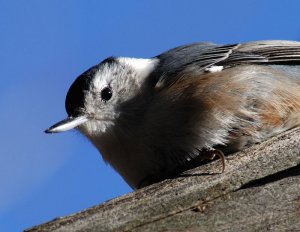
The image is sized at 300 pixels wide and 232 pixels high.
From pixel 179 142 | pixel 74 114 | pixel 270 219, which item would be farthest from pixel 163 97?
pixel 270 219

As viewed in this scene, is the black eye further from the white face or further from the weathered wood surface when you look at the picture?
the weathered wood surface

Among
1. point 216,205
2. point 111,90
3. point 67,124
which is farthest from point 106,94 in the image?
point 216,205

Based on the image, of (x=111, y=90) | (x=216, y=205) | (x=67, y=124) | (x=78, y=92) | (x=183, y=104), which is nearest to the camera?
(x=216, y=205)

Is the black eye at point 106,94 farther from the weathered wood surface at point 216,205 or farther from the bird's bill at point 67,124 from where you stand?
the weathered wood surface at point 216,205

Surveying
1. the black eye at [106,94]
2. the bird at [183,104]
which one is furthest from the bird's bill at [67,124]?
the black eye at [106,94]

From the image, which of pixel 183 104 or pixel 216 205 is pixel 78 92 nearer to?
pixel 183 104

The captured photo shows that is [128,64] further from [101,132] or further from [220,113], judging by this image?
[220,113]

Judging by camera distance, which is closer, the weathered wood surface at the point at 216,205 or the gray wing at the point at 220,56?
the weathered wood surface at the point at 216,205

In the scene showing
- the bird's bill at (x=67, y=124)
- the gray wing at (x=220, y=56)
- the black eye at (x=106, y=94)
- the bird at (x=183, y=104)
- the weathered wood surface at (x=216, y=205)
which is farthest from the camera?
the black eye at (x=106, y=94)
